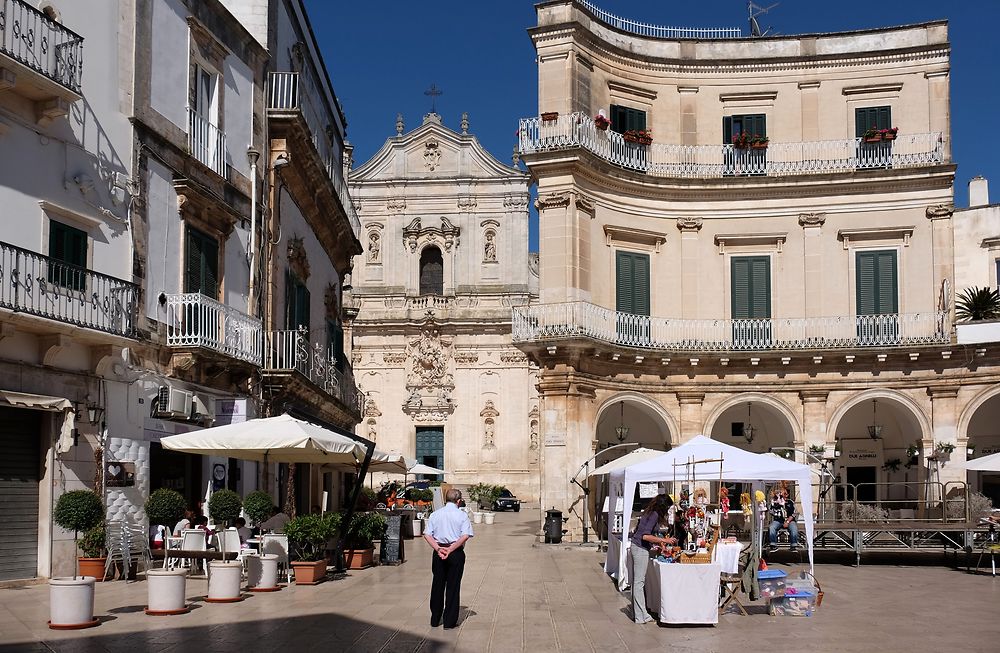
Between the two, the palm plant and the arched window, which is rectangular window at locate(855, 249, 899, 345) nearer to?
the palm plant

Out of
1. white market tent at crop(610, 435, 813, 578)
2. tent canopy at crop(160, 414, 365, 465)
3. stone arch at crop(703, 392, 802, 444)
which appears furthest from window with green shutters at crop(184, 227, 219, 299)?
stone arch at crop(703, 392, 802, 444)

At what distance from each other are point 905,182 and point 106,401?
22.4 meters

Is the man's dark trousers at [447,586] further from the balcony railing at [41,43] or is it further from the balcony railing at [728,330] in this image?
the balcony railing at [728,330]

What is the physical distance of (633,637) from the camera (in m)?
12.4

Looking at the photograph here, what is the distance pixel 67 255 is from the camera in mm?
16484

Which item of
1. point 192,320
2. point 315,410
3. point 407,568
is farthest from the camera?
point 315,410

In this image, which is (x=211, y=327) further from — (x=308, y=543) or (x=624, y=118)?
(x=624, y=118)

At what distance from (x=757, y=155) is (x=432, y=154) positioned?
28.6 meters

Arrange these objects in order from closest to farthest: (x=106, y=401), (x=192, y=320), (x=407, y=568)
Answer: (x=106, y=401) < (x=192, y=320) < (x=407, y=568)

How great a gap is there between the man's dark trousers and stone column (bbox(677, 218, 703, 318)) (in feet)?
62.6

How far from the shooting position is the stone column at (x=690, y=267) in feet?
101

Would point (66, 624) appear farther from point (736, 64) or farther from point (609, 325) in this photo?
point (736, 64)

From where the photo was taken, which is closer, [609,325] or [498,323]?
[609,325]

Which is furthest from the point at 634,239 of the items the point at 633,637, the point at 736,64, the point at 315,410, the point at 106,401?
the point at 633,637
